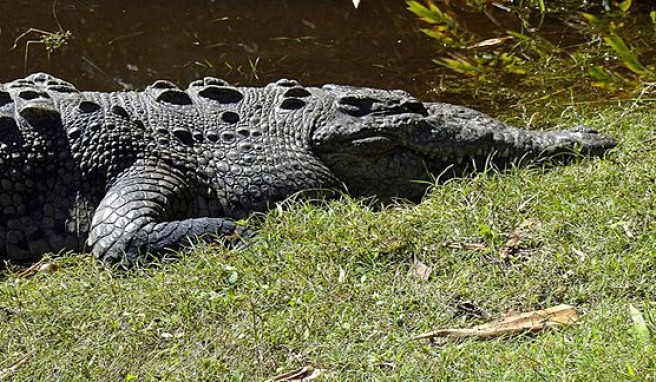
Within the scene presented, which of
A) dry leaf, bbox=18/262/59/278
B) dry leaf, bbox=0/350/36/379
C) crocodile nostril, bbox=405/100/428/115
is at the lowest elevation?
dry leaf, bbox=18/262/59/278

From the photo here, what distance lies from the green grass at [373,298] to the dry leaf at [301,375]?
48 mm

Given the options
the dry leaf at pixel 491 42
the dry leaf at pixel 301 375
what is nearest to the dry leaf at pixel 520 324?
the dry leaf at pixel 301 375

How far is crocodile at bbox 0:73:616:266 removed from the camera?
5863 mm

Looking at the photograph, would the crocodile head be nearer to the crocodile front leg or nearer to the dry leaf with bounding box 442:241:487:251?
the crocodile front leg

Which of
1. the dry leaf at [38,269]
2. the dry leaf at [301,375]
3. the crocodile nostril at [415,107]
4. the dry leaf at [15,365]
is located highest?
the crocodile nostril at [415,107]

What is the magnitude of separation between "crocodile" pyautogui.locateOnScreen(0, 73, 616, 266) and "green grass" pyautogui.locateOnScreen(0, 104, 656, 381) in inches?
12.8

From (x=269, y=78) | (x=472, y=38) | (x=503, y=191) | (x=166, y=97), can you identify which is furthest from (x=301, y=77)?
(x=503, y=191)

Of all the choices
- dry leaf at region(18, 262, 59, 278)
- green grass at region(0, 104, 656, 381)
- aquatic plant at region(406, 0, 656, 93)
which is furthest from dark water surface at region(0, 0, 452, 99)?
dry leaf at region(18, 262, 59, 278)

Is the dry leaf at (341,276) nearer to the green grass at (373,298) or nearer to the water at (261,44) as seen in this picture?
the green grass at (373,298)

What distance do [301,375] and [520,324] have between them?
89 centimetres

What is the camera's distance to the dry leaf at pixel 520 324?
4324 millimetres

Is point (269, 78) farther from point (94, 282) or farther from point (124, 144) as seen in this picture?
point (94, 282)

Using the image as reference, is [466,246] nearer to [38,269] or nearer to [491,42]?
[38,269]

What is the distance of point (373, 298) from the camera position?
187 inches
